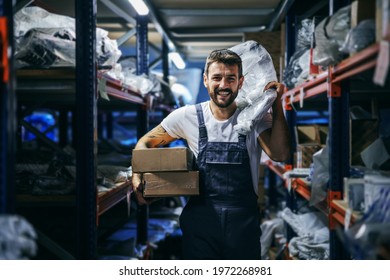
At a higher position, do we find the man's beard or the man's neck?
the man's beard

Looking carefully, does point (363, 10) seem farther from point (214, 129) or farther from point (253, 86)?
point (214, 129)

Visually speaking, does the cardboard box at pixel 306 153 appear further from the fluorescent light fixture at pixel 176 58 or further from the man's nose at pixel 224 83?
the fluorescent light fixture at pixel 176 58

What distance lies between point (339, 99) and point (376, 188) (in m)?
0.73

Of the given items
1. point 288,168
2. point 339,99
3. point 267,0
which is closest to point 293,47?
point 267,0

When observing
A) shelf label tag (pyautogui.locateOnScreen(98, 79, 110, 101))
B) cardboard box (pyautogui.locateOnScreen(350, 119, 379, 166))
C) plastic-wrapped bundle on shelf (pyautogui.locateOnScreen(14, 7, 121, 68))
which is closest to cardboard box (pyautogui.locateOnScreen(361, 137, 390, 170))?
cardboard box (pyautogui.locateOnScreen(350, 119, 379, 166))

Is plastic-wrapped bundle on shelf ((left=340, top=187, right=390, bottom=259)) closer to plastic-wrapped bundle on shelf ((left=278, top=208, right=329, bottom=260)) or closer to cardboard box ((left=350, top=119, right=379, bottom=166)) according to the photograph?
cardboard box ((left=350, top=119, right=379, bottom=166))

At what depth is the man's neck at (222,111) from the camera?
227 centimetres

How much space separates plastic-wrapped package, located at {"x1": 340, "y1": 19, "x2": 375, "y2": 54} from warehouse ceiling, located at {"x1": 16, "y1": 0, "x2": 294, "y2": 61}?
2.21 metres

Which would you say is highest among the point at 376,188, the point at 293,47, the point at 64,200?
the point at 293,47

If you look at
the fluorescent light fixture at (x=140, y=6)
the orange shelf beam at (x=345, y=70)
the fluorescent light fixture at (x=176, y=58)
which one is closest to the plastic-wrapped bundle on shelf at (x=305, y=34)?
the orange shelf beam at (x=345, y=70)

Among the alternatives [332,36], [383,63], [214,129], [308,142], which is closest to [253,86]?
[214,129]

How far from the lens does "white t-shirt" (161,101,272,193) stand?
221 centimetres

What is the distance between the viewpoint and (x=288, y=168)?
3.90m
